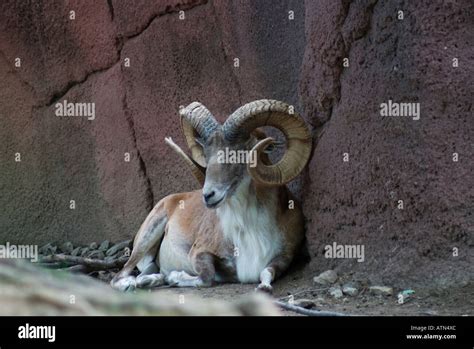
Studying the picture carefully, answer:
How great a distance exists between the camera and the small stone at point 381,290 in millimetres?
7488

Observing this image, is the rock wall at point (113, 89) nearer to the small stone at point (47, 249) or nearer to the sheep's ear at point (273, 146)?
the small stone at point (47, 249)

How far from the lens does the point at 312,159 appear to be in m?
8.96

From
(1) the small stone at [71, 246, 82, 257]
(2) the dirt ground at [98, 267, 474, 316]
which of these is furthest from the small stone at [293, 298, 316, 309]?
(1) the small stone at [71, 246, 82, 257]

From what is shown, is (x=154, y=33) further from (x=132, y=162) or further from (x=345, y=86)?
(x=345, y=86)

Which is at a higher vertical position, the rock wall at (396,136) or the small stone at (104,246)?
the rock wall at (396,136)

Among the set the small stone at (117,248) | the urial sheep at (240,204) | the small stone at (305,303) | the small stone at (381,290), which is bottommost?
the small stone at (305,303)

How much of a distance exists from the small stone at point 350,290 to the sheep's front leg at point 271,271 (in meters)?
0.87

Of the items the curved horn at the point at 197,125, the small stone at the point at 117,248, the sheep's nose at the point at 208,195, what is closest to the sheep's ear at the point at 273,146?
the curved horn at the point at 197,125

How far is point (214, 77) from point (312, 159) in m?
1.99

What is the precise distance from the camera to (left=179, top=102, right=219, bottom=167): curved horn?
9.23 m

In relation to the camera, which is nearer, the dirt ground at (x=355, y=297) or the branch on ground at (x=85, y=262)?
the dirt ground at (x=355, y=297)

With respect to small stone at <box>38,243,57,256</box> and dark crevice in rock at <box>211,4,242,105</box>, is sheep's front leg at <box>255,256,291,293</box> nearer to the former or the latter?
dark crevice in rock at <box>211,4,242,105</box>

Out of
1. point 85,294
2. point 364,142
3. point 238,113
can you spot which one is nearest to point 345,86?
point 364,142

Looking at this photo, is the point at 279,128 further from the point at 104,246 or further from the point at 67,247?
the point at 67,247
